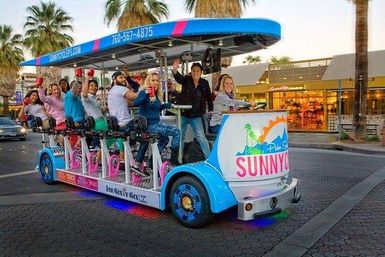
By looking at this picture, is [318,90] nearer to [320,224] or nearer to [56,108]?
[56,108]

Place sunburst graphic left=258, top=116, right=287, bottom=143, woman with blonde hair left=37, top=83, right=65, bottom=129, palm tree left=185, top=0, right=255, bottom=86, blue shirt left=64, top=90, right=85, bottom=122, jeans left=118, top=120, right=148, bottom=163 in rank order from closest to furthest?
sunburst graphic left=258, top=116, right=287, bottom=143, jeans left=118, top=120, right=148, bottom=163, blue shirt left=64, top=90, right=85, bottom=122, woman with blonde hair left=37, top=83, right=65, bottom=129, palm tree left=185, top=0, right=255, bottom=86

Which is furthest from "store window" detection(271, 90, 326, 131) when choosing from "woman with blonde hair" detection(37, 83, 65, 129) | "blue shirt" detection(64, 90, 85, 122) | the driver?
the driver

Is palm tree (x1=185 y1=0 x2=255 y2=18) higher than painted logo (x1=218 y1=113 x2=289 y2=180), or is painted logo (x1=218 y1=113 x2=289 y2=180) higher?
palm tree (x1=185 y1=0 x2=255 y2=18)

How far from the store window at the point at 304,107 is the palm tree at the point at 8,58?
90.7 feet

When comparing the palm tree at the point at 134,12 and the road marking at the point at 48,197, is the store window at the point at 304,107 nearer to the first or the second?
the palm tree at the point at 134,12

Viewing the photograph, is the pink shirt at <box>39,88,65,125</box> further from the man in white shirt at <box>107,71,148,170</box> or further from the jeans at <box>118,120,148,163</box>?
the jeans at <box>118,120,148,163</box>

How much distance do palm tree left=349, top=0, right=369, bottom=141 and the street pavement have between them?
9.32 meters

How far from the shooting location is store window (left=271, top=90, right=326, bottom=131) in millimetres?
24000

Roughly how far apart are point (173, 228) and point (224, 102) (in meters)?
2.02

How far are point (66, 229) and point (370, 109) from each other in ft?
69.1

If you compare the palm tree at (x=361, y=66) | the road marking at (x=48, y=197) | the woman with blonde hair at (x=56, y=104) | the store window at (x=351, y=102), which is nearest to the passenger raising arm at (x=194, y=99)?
the road marking at (x=48, y=197)

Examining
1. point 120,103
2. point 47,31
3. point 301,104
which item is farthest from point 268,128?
point 47,31

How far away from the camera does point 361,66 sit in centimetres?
1616

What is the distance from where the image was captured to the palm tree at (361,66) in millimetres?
16094
